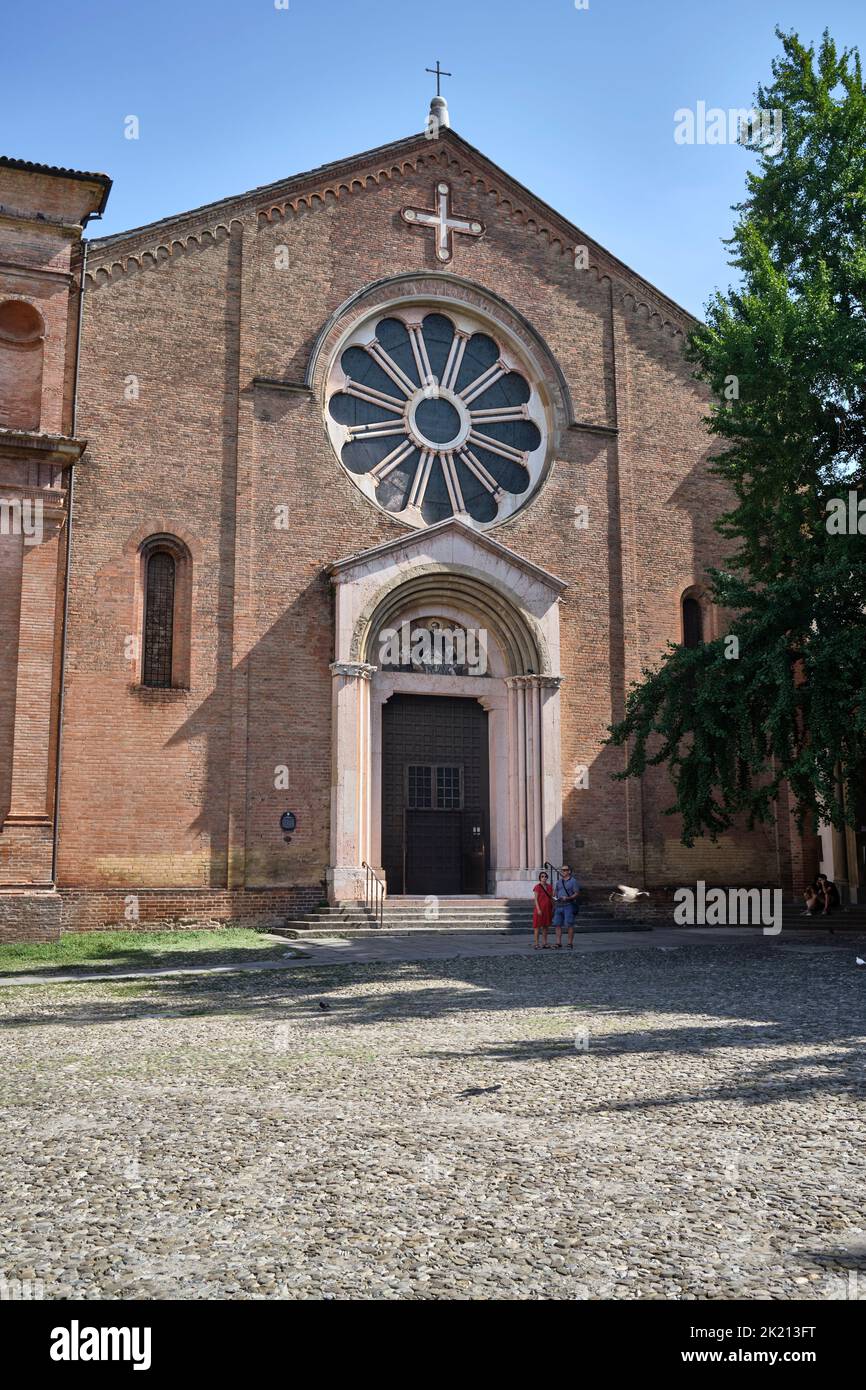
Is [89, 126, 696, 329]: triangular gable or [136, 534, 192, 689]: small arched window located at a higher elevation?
[89, 126, 696, 329]: triangular gable

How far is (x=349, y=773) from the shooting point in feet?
65.8

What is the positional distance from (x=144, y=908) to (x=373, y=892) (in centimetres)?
396

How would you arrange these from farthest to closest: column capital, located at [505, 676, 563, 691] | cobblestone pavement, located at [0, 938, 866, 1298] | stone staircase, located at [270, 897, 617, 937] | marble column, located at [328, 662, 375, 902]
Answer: column capital, located at [505, 676, 563, 691] → marble column, located at [328, 662, 375, 902] → stone staircase, located at [270, 897, 617, 937] → cobblestone pavement, located at [0, 938, 866, 1298]

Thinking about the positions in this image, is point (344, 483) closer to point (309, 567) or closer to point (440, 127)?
point (309, 567)

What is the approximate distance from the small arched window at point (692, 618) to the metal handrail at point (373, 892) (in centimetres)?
875

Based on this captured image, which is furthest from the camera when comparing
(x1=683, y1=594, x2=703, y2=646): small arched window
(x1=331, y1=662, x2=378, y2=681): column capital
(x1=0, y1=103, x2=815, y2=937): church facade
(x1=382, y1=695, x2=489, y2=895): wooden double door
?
(x1=683, y1=594, x2=703, y2=646): small arched window

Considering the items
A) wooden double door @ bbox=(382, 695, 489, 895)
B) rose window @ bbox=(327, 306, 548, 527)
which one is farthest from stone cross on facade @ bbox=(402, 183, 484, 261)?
wooden double door @ bbox=(382, 695, 489, 895)

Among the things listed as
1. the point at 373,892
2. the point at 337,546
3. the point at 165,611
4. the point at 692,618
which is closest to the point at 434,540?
the point at 337,546

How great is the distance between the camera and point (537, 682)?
21547 millimetres

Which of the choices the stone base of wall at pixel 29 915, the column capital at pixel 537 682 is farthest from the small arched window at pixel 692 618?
the stone base of wall at pixel 29 915

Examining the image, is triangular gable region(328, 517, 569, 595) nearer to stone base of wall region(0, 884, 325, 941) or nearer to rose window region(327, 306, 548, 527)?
rose window region(327, 306, 548, 527)

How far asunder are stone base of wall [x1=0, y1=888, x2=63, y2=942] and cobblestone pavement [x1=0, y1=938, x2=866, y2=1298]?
6734 millimetres

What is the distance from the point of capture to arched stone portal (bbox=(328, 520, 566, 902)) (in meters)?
20.4
